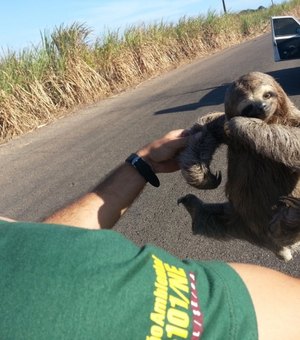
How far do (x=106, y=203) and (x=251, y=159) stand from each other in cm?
83

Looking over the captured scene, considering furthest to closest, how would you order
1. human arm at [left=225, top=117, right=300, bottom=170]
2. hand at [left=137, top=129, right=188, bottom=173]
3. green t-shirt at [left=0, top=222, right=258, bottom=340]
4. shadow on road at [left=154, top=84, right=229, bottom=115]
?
1. shadow on road at [left=154, top=84, right=229, bottom=115]
2. hand at [left=137, top=129, right=188, bottom=173]
3. human arm at [left=225, top=117, right=300, bottom=170]
4. green t-shirt at [left=0, top=222, right=258, bottom=340]

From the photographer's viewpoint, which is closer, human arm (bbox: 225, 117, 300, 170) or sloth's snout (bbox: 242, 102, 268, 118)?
human arm (bbox: 225, 117, 300, 170)

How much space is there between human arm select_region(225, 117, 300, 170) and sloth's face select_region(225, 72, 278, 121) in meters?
0.12

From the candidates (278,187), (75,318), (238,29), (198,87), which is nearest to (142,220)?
(278,187)

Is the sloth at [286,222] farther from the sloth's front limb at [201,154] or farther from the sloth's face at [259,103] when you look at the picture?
the sloth's face at [259,103]

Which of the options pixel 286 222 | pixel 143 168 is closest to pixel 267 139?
pixel 286 222

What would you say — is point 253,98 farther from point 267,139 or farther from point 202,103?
point 202,103

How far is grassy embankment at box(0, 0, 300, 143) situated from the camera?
501 inches

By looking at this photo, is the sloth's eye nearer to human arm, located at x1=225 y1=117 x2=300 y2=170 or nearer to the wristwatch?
human arm, located at x1=225 y1=117 x2=300 y2=170

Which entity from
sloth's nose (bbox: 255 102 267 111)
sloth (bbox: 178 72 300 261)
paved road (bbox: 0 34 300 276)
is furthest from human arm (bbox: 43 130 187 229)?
paved road (bbox: 0 34 300 276)

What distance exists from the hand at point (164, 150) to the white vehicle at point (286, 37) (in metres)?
9.69

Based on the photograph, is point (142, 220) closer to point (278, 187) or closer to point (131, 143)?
point (278, 187)

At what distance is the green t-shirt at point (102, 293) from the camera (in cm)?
120

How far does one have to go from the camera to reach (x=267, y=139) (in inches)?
103
